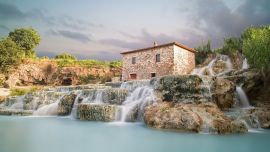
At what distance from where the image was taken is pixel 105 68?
37594 mm

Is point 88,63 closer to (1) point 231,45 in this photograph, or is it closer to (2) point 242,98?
(1) point 231,45

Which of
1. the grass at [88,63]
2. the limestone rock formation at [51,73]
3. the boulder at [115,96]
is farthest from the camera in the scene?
the grass at [88,63]

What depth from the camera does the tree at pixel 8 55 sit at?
31062 mm

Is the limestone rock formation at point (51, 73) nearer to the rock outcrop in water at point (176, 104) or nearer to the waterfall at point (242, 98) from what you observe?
the rock outcrop in water at point (176, 104)

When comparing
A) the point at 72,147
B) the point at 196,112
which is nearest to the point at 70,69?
the point at 196,112

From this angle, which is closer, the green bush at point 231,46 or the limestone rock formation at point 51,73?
the green bush at point 231,46

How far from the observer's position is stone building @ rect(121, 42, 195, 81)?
2658cm

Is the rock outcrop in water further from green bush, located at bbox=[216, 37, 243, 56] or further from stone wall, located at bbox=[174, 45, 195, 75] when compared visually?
green bush, located at bbox=[216, 37, 243, 56]

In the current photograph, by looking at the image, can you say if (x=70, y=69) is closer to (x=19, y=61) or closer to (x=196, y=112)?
(x=19, y=61)

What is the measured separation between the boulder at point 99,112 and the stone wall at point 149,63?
1491cm

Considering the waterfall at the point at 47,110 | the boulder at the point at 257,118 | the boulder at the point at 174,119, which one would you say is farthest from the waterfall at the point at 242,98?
the waterfall at the point at 47,110

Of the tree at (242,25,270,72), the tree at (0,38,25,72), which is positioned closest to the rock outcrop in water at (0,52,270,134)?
the tree at (242,25,270,72)

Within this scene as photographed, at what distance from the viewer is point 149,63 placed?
28.3 metres

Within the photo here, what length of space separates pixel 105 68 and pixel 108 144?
31.6 m
